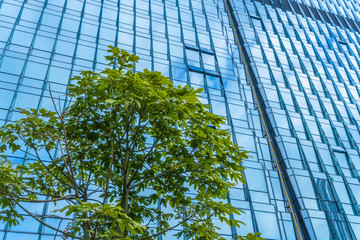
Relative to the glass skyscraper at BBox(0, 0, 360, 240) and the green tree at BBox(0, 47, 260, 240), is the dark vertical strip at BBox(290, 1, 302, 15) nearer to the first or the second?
the glass skyscraper at BBox(0, 0, 360, 240)

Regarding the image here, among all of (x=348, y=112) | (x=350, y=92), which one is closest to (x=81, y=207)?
(x=348, y=112)

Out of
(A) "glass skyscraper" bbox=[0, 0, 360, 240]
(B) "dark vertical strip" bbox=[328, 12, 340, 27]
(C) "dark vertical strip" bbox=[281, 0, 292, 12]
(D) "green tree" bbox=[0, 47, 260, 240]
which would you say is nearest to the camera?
(D) "green tree" bbox=[0, 47, 260, 240]

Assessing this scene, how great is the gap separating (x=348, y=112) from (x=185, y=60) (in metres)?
14.5

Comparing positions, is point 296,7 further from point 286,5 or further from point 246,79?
point 246,79

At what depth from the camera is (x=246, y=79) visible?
2741 centimetres

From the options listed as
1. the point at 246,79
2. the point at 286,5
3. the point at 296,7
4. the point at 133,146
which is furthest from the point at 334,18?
the point at 133,146

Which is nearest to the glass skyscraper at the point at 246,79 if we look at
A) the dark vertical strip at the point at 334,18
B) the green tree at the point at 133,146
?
the dark vertical strip at the point at 334,18

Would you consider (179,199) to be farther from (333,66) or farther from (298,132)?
(333,66)

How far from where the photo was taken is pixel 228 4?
34281 millimetres

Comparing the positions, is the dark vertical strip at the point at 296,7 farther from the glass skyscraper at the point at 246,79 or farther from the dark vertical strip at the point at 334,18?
the glass skyscraper at the point at 246,79

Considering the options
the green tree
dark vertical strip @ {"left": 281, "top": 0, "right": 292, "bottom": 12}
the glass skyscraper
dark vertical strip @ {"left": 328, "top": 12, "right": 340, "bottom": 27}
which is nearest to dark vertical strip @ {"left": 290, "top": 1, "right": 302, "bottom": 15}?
dark vertical strip @ {"left": 281, "top": 0, "right": 292, "bottom": 12}

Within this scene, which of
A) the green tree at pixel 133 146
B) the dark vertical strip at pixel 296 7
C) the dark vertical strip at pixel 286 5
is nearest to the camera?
the green tree at pixel 133 146

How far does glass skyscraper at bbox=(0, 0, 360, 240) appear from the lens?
19.5 meters

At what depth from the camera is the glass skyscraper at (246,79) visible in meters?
19.5
